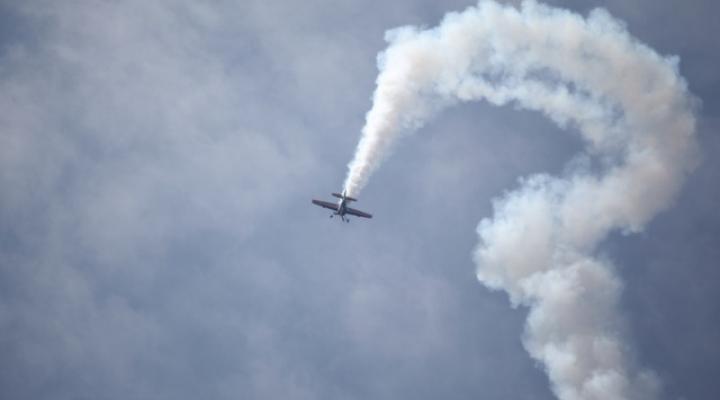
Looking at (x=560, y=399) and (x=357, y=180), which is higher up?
(x=357, y=180)

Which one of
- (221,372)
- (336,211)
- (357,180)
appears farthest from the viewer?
(221,372)

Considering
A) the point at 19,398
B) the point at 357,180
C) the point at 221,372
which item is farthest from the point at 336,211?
the point at 19,398

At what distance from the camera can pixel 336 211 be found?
7156 cm

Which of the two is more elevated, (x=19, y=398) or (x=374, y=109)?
(x=374, y=109)

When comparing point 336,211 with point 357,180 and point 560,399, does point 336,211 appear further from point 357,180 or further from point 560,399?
point 560,399

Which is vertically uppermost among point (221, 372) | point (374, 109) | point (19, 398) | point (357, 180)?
point (374, 109)

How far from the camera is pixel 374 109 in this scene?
65.4m

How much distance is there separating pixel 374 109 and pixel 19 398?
2985 inches

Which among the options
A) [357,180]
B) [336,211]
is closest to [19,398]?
[336,211]

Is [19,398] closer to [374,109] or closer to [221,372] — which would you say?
[221,372]

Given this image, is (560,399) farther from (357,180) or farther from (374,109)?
(374,109)

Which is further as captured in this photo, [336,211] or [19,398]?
[19,398]

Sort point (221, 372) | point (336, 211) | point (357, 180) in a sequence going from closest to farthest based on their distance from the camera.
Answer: point (357, 180), point (336, 211), point (221, 372)

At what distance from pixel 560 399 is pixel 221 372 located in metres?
51.1
